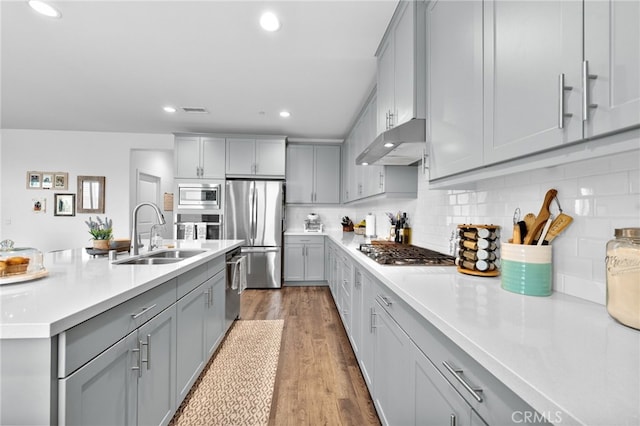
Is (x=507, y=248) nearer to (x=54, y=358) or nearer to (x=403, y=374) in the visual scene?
(x=403, y=374)

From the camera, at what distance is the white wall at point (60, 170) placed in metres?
4.66

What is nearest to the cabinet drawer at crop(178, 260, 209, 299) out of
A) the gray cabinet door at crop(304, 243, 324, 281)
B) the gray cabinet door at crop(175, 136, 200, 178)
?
the gray cabinet door at crop(304, 243, 324, 281)

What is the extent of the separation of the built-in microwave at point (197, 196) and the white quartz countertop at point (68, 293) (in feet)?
9.32

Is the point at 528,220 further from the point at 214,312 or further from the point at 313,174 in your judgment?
the point at 313,174

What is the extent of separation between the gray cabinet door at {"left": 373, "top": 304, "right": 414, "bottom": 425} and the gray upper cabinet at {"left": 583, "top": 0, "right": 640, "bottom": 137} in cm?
91

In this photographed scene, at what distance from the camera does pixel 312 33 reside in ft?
6.90

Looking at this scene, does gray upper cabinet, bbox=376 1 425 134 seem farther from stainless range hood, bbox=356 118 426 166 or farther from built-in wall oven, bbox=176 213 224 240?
built-in wall oven, bbox=176 213 224 240

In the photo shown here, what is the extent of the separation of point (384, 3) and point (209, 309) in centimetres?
246

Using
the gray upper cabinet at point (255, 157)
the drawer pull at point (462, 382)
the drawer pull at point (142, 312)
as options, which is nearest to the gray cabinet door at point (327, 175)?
the gray upper cabinet at point (255, 157)

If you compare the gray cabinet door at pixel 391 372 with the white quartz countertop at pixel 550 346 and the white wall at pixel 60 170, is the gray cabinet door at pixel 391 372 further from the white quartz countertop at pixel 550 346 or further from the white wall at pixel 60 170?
the white wall at pixel 60 170

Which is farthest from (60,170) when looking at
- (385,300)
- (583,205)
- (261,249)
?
(583,205)

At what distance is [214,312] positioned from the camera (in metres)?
2.29

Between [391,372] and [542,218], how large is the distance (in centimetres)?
94

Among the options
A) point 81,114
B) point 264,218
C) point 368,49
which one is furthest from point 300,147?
point 81,114
